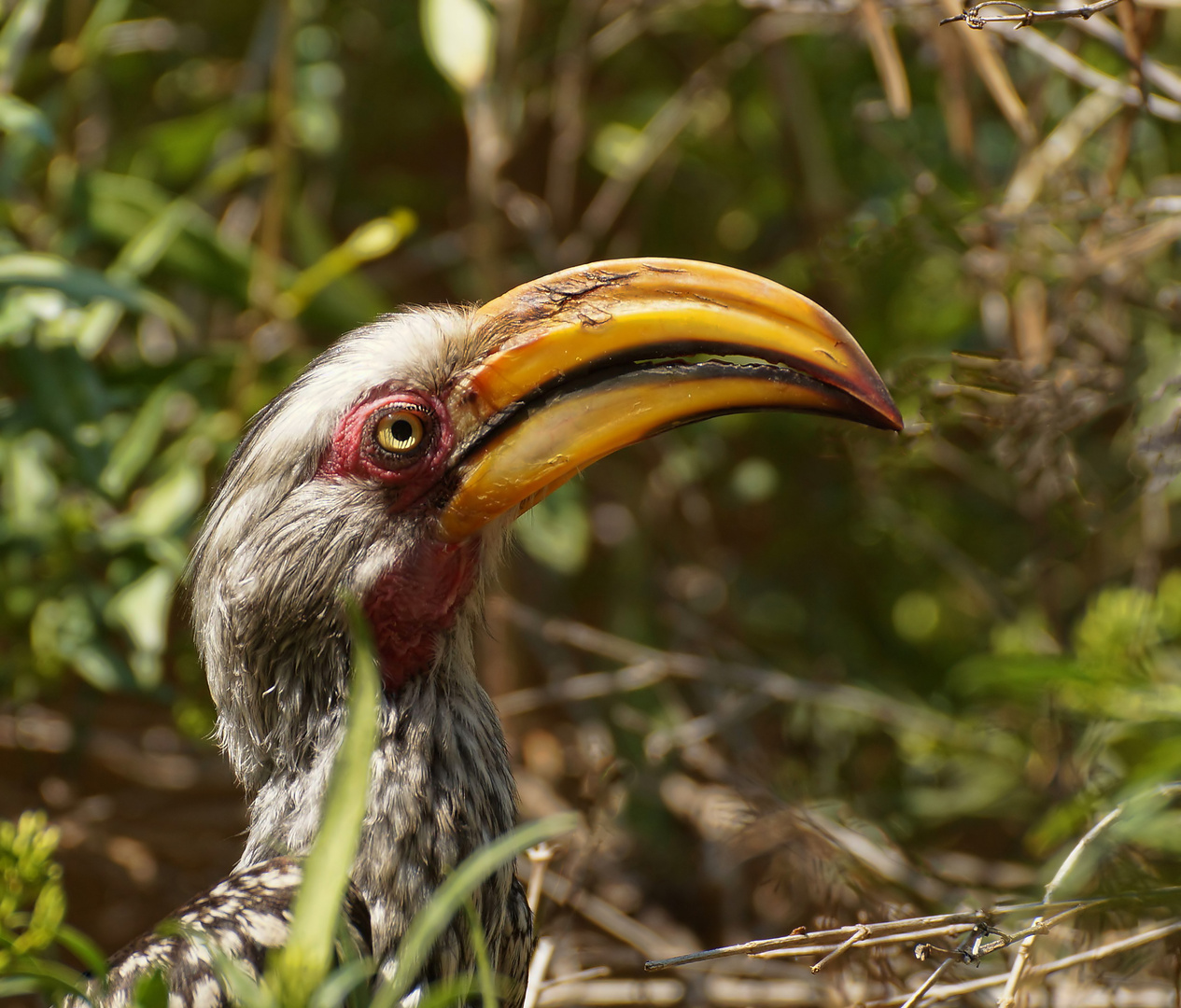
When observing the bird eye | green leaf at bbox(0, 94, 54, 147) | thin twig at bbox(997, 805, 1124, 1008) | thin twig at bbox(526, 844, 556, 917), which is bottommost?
thin twig at bbox(526, 844, 556, 917)

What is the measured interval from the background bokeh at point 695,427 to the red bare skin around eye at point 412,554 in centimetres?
78

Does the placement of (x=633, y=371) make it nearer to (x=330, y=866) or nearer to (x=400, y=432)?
(x=400, y=432)

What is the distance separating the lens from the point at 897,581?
3811 mm

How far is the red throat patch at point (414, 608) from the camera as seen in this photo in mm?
1894

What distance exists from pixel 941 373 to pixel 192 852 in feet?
7.79

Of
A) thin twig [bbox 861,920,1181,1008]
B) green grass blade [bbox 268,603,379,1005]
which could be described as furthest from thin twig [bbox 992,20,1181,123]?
green grass blade [bbox 268,603,379,1005]

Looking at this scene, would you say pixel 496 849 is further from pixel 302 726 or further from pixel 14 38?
pixel 14 38

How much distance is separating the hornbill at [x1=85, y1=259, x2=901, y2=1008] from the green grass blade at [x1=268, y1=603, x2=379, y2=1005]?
535 millimetres

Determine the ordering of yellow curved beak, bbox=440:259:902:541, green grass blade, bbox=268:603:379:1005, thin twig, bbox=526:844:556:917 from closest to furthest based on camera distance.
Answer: green grass blade, bbox=268:603:379:1005
yellow curved beak, bbox=440:259:902:541
thin twig, bbox=526:844:556:917

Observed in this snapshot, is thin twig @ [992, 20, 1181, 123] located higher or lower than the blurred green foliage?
higher

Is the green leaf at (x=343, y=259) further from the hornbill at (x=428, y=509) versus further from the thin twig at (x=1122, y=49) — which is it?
the thin twig at (x=1122, y=49)

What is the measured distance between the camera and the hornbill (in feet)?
5.90

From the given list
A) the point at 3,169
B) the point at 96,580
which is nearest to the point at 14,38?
the point at 3,169

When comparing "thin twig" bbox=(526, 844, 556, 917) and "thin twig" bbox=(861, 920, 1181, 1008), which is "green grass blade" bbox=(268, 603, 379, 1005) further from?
"thin twig" bbox=(526, 844, 556, 917)
